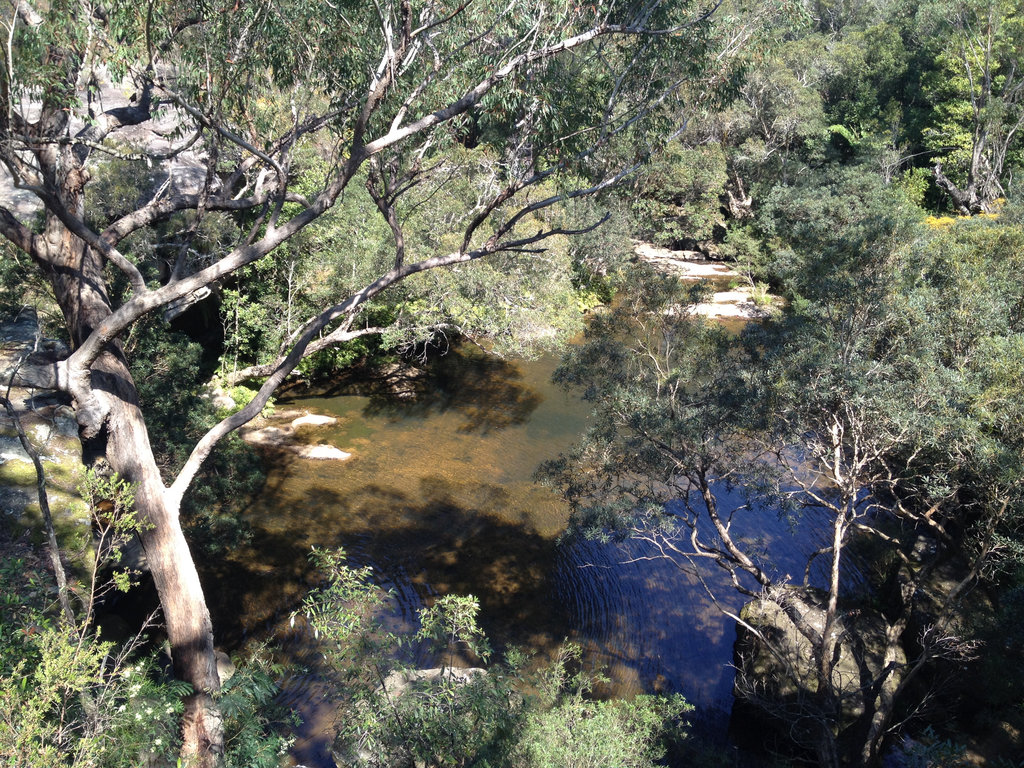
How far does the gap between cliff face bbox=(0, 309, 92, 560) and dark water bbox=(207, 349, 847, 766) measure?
3447 mm

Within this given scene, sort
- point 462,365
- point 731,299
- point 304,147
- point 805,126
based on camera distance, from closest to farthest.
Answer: point 304,147
point 462,365
point 731,299
point 805,126

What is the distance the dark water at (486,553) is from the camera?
1089 cm

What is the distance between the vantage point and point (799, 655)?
32.0ft

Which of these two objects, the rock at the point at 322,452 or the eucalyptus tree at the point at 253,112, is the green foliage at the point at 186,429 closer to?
the eucalyptus tree at the point at 253,112

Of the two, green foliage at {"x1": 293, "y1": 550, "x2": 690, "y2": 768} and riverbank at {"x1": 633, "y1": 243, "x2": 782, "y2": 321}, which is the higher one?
green foliage at {"x1": 293, "y1": 550, "x2": 690, "y2": 768}

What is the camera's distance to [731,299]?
93.7 ft

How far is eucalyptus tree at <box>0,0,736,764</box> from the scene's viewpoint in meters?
7.00

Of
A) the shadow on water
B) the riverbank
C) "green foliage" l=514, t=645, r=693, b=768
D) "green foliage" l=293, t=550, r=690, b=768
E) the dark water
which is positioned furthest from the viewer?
the riverbank

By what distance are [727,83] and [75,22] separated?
7.96 metres

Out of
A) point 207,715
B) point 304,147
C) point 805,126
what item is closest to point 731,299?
point 805,126

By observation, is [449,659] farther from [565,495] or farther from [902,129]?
[902,129]

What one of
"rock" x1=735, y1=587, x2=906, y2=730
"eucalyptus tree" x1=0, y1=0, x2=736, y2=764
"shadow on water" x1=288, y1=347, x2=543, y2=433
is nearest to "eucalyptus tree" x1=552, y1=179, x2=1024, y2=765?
"rock" x1=735, y1=587, x2=906, y2=730

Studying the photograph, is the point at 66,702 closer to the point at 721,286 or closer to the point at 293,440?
the point at 293,440

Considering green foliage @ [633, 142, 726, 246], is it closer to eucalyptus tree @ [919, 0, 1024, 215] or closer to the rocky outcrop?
eucalyptus tree @ [919, 0, 1024, 215]
